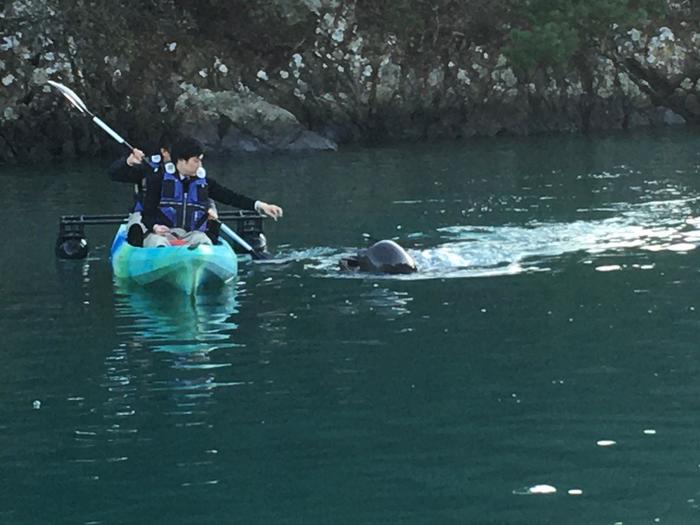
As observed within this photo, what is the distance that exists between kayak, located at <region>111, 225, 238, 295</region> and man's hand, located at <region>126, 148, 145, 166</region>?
0.92m

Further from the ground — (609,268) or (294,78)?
(294,78)

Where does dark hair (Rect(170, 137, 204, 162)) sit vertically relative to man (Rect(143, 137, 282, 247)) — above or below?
above

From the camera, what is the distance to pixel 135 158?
1805cm

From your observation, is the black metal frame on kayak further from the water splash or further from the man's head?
the man's head

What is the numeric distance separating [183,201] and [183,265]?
0.91 m

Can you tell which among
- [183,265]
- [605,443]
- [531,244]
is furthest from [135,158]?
[605,443]

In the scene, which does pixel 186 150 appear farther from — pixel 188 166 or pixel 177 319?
pixel 177 319

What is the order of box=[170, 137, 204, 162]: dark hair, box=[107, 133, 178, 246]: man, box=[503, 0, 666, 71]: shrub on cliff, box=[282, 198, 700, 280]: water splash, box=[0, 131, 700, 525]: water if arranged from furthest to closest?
1. box=[503, 0, 666, 71]: shrub on cliff
2. box=[282, 198, 700, 280]: water splash
3. box=[107, 133, 178, 246]: man
4. box=[170, 137, 204, 162]: dark hair
5. box=[0, 131, 700, 525]: water

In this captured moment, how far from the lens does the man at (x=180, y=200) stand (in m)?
17.8

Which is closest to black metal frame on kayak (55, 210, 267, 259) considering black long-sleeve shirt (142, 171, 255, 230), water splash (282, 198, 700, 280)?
water splash (282, 198, 700, 280)

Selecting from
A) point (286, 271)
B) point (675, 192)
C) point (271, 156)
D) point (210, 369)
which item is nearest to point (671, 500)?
point (210, 369)

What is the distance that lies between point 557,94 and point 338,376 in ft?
108

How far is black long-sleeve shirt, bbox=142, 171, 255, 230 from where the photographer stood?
17.9 meters

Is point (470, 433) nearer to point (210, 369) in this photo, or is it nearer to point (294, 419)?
point (294, 419)
